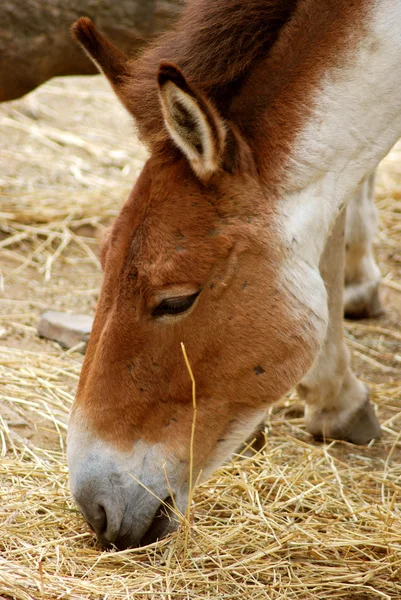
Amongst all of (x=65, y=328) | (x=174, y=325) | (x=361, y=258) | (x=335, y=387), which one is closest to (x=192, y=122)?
(x=174, y=325)

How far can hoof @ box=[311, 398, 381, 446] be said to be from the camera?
11.6 ft

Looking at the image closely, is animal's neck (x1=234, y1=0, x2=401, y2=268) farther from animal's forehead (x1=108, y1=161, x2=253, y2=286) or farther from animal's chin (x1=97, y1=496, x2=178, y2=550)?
animal's chin (x1=97, y1=496, x2=178, y2=550)

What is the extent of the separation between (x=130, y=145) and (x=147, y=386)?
5.38 metres

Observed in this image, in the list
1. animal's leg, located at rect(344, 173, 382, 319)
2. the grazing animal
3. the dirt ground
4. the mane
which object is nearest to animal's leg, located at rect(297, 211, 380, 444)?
the dirt ground

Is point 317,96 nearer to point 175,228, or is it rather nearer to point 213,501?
point 175,228

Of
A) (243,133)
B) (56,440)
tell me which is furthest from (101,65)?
(56,440)

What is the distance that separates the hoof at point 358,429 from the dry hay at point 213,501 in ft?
0.15

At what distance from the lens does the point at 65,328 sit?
4.11 metres

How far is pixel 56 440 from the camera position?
3.34m

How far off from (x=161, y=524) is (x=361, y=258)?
251 cm

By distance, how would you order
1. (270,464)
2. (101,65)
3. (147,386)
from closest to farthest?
(147,386)
(101,65)
(270,464)

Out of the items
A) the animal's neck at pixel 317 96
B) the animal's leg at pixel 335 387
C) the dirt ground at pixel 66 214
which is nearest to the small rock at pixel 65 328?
the dirt ground at pixel 66 214

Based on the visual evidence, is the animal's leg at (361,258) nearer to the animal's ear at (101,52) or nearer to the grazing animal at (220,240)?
the grazing animal at (220,240)

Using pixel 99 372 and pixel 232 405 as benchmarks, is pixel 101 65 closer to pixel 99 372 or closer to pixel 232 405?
pixel 99 372
